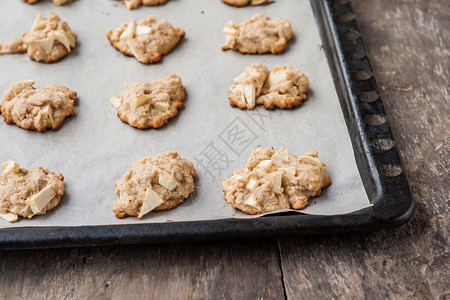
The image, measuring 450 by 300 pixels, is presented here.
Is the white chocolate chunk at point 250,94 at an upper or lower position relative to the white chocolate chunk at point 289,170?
upper

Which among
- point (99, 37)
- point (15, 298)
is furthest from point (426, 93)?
point (15, 298)

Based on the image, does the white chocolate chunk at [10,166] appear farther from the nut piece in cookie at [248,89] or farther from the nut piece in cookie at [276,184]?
the nut piece in cookie at [248,89]

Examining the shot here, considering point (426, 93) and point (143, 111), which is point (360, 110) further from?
point (143, 111)

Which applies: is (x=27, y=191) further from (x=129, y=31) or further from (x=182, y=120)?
(x=129, y=31)

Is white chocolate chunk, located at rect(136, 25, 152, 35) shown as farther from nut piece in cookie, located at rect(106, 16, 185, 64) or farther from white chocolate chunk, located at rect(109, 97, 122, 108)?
white chocolate chunk, located at rect(109, 97, 122, 108)

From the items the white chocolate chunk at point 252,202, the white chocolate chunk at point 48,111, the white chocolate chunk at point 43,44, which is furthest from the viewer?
the white chocolate chunk at point 43,44

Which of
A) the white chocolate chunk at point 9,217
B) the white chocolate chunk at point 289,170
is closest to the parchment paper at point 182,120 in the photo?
the white chocolate chunk at point 9,217

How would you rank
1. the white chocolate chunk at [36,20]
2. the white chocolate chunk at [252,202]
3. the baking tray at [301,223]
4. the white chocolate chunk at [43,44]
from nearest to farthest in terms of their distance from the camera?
the baking tray at [301,223], the white chocolate chunk at [252,202], the white chocolate chunk at [43,44], the white chocolate chunk at [36,20]
